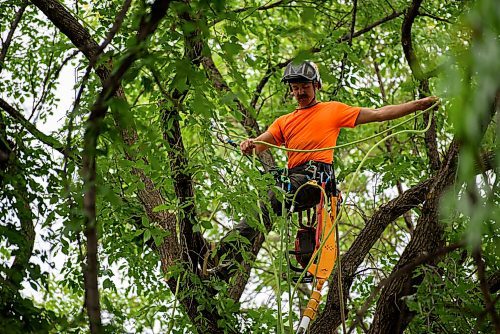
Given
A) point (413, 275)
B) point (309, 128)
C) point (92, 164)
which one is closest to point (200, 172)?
point (309, 128)

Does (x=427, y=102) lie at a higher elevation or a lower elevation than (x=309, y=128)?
lower

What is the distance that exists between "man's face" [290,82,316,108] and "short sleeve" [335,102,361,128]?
20cm

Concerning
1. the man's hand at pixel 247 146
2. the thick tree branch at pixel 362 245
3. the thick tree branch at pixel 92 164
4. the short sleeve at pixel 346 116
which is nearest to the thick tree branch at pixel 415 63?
the short sleeve at pixel 346 116

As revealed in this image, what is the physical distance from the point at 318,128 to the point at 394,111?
471mm

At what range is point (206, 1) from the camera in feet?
6.17

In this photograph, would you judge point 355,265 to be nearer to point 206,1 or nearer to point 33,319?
point 33,319

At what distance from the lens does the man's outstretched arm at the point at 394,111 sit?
410 centimetres

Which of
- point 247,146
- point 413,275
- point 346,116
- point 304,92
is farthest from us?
point 304,92

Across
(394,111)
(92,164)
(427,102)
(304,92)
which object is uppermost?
(304,92)

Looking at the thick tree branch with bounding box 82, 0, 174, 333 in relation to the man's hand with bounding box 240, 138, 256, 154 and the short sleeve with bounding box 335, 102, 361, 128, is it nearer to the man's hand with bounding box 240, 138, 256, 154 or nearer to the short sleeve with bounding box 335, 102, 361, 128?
the man's hand with bounding box 240, 138, 256, 154

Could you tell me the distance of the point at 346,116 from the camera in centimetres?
457

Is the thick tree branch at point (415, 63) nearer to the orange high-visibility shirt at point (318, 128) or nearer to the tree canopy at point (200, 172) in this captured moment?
the tree canopy at point (200, 172)

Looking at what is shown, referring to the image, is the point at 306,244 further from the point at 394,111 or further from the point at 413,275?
the point at 394,111

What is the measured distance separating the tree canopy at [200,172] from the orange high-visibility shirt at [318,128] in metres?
0.32
